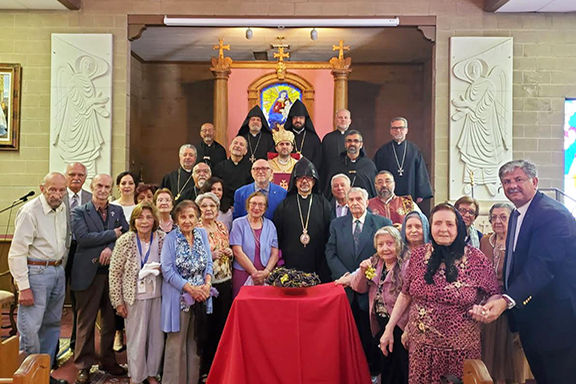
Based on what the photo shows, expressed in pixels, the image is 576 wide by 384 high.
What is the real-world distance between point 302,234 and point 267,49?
595 centimetres

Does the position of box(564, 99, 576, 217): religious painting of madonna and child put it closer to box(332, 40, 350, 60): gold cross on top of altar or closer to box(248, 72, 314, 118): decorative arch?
box(332, 40, 350, 60): gold cross on top of altar

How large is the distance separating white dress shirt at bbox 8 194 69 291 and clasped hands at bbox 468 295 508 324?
294 centimetres

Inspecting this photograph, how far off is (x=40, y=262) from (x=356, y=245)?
2.34 m

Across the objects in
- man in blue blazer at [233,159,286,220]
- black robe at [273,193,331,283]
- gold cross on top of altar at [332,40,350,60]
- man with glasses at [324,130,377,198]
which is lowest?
black robe at [273,193,331,283]

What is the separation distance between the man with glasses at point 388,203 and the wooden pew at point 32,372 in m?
3.21

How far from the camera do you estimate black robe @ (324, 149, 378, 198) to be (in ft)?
18.6

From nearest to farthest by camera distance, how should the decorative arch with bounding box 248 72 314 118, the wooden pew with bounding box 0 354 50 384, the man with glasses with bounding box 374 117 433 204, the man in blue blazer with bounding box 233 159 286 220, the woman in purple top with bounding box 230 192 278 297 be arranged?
1. the wooden pew with bounding box 0 354 50 384
2. the woman in purple top with bounding box 230 192 278 297
3. the man in blue blazer with bounding box 233 159 286 220
4. the man with glasses with bounding box 374 117 433 204
5. the decorative arch with bounding box 248 72 314 118

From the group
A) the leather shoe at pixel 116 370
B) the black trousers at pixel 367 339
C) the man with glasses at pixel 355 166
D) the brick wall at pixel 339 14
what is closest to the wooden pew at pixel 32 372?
the leather shoe at pixel 116 370

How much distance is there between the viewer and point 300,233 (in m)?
4.66

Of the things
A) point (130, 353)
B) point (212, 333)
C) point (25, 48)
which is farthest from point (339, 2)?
point (130, 353)

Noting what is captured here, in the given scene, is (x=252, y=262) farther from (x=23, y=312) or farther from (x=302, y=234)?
(x=23, y=312)

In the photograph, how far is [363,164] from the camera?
5.77 m

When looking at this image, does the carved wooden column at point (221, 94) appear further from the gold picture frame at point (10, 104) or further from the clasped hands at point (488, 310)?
the clasped hands at point (488, 310)

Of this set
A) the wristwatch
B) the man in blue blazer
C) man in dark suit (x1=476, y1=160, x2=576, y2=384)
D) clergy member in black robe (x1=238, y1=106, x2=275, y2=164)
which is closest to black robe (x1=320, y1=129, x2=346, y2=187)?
clergy member in black robe (x1=238, y1=106, x2=275, y2=164)
